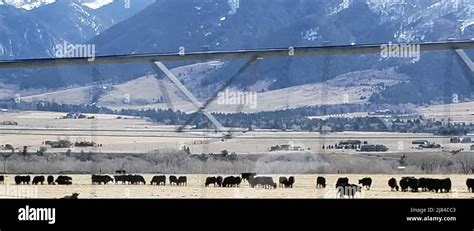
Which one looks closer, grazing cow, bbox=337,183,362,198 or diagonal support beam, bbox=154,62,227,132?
grazing cow, bbox=337,183,362,198

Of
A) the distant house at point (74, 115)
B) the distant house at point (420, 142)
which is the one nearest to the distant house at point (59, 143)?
the distant house at point (74, 115)

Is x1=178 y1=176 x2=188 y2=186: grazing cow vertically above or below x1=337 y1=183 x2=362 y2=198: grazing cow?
above

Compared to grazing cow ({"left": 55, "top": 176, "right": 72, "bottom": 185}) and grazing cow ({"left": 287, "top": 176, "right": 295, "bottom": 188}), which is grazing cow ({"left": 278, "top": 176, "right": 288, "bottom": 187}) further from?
grazing cow ({"left": 55, "top": 176, "right": 72, "bottom": 185})

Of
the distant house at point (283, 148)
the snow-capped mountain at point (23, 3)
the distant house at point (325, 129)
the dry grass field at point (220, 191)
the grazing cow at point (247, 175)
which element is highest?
the snow-capped mountain at point (23, 3)

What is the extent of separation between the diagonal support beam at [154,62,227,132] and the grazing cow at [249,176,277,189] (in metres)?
Answer: 0.31

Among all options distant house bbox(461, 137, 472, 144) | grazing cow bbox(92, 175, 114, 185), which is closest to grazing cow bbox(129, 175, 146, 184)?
grazing cow bbox(92, 175, 114, 185)

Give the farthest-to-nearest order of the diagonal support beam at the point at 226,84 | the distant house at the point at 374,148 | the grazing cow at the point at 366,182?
the diagonal support beam at the point at 226,84 → the grazing cow at the point at 366,182 → the distant house at the point at 374,148

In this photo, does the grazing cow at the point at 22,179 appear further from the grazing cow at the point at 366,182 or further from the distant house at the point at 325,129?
the grazing cow at the point at 366,182

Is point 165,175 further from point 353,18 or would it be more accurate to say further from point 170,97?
point 353,18

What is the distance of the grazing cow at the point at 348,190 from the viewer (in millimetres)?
10305

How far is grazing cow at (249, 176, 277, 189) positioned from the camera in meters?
10.4

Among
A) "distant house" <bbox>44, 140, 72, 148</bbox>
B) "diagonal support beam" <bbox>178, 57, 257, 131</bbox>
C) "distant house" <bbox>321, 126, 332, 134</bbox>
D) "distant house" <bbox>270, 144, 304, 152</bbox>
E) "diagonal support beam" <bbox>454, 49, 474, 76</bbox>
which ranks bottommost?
"distant house" <bbox>270, 144, 304, 152</bbox>

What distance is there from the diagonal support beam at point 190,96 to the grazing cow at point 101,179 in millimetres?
567

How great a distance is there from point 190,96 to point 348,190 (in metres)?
0.93
